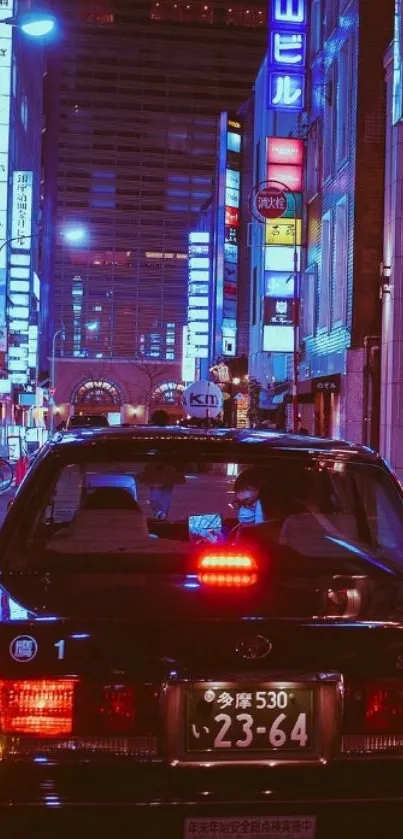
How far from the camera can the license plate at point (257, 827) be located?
2861 mm

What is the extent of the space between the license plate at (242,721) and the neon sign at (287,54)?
32404 mm

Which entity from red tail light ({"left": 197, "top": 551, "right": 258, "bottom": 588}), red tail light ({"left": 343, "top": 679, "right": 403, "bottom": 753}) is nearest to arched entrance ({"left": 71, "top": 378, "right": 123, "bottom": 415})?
red tail light ({"left": 197, "top": 551, "right": 258, "bottom": 588})

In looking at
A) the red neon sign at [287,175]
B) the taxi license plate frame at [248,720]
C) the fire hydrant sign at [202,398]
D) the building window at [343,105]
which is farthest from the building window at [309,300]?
the taxi license plate frame at [248,720]

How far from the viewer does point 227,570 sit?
3.45m

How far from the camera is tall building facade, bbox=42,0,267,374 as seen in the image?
10500 centimetres

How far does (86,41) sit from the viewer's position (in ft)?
392

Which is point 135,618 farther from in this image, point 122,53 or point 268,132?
point 122,53

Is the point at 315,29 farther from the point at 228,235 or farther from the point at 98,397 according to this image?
the point at 98,397

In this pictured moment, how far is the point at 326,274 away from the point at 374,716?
2992 centimetres

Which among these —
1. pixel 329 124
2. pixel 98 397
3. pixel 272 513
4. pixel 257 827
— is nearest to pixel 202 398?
pixel 329 124

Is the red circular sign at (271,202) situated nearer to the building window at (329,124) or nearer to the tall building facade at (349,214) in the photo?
the tall building facade at (349,214)

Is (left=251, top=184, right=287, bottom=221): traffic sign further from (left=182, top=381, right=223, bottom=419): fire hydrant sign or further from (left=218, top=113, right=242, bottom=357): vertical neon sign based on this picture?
(left=218, top=113, right=242, bottom=357): vertical neon sign

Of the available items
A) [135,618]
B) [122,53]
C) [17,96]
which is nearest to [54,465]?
[135,618]

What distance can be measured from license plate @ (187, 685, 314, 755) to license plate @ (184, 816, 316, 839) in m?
0.19
